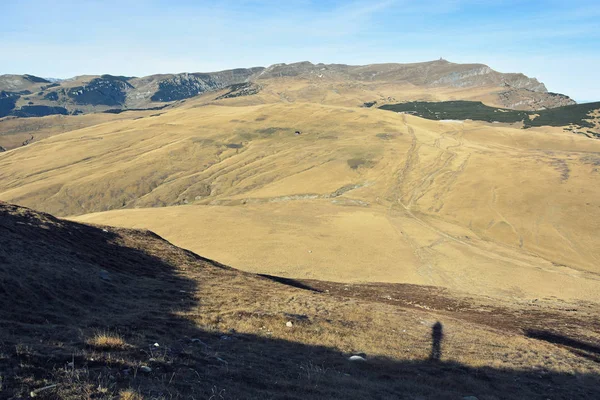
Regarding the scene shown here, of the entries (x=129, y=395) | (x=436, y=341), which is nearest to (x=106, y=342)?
(x=129, y=395)

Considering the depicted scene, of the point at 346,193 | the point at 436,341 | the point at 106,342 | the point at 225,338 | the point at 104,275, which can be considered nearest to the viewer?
the point at 106,342

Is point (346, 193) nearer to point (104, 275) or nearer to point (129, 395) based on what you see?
point (104, 275)

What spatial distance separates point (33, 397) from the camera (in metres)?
6.50

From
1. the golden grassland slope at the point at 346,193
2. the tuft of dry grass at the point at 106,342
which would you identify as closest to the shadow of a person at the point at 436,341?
the tuft of dry grass at the point at 106,342

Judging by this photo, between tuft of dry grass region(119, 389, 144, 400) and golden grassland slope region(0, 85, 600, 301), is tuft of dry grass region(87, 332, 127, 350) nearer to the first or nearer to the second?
tuft of dry grass region(119, 389, 144, 400)

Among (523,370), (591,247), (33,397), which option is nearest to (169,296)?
(33,397)

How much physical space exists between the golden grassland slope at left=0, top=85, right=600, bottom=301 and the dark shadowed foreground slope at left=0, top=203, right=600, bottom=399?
14.8 m

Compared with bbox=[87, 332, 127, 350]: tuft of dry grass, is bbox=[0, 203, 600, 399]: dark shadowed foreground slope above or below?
below

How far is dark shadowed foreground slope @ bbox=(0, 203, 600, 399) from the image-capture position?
27.7 ft

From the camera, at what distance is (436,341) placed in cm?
1553

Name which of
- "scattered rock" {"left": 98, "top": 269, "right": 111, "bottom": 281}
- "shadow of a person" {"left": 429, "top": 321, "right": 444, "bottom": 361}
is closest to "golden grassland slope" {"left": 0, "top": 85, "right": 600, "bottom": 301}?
"shadow of a person" {"left": 429, "top": 321, "right": 444, "bottom": 361}

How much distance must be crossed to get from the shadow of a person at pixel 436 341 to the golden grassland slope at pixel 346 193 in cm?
1657

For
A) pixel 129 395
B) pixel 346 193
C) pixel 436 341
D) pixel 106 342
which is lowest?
pixel 346 193

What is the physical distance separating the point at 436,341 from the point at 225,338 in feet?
26.7
